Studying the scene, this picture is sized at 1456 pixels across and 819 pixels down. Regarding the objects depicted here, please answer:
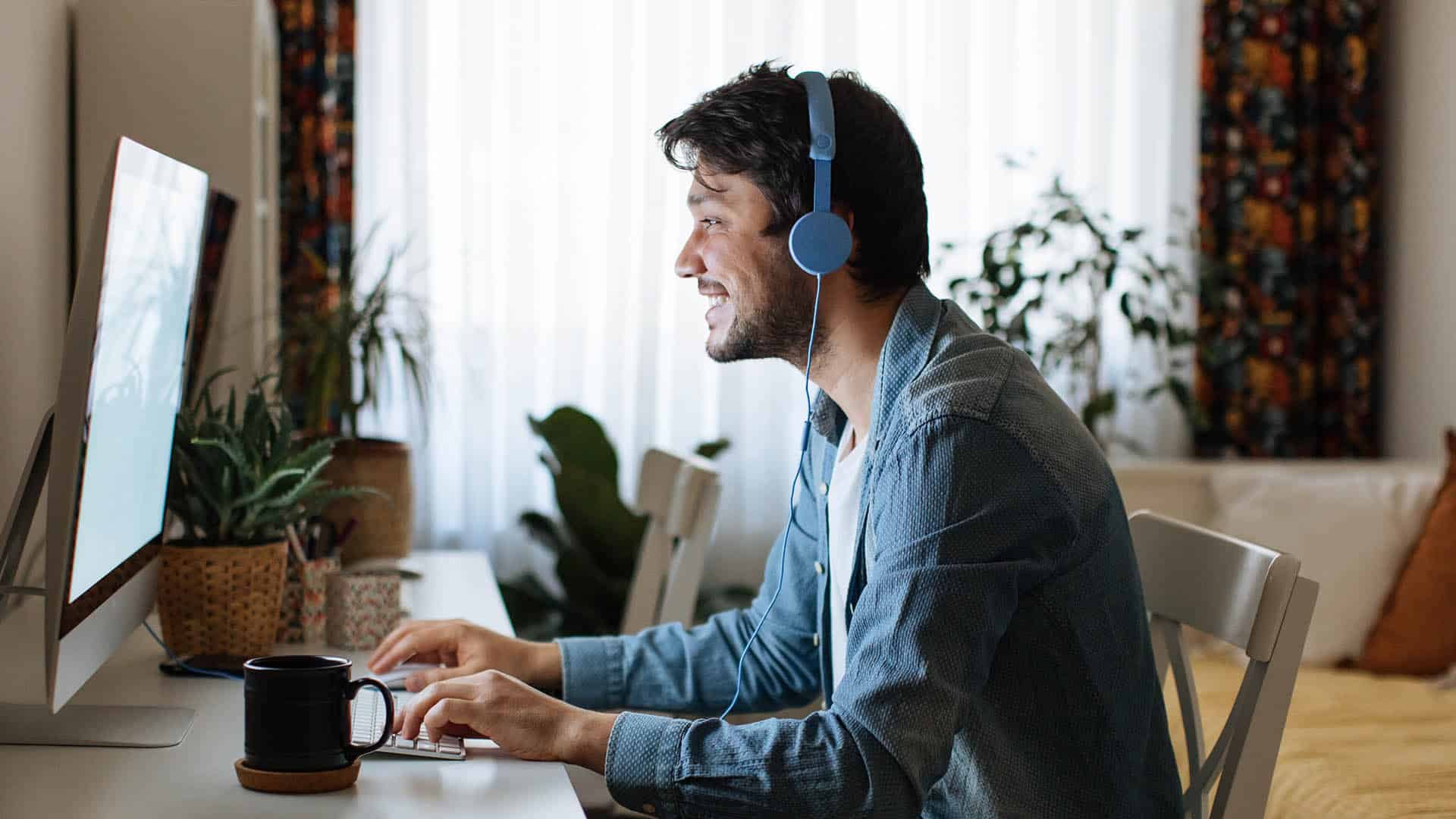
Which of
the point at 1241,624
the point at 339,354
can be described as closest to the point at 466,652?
the point at 1241,624

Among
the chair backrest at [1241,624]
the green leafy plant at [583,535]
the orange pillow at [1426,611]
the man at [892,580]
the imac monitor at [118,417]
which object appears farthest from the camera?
the green leafy plant at [583,535]

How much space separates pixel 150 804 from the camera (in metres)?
0.92

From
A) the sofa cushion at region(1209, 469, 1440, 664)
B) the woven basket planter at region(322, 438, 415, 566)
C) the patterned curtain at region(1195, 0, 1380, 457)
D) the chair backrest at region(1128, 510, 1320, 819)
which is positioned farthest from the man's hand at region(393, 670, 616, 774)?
the patterned curtain at region(1195, 0, 1380, 457)

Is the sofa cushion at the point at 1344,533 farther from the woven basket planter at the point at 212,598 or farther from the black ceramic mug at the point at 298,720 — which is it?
the black ceramic mug at the point at 298,720

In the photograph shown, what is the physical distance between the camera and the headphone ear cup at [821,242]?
1180 mm

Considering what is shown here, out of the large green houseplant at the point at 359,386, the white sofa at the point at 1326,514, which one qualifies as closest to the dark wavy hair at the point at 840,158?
the large green houseplant at the point at 359,386

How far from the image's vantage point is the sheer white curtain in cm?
320

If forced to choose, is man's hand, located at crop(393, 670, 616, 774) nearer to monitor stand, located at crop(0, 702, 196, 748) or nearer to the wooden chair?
monitor stand, located at crop(0, 702, 196, 748)

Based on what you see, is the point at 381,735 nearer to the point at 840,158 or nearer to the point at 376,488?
the point at 840,158

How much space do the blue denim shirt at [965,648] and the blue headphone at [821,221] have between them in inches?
3.4

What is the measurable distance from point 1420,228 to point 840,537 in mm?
2809

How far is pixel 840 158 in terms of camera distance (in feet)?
4.01

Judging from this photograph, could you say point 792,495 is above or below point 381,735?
above

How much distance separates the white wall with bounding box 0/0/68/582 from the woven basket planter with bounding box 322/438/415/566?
1.43 feet
